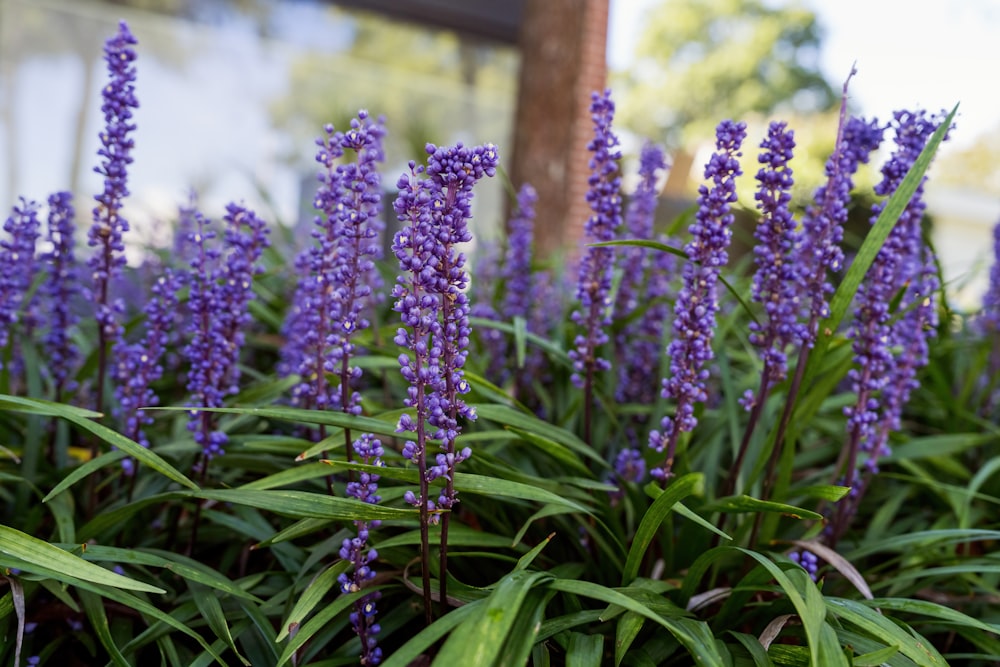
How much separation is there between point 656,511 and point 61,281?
1.64 m

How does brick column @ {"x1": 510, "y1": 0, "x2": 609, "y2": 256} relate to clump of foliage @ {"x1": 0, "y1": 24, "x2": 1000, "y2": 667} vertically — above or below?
above

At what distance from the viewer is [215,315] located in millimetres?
1846

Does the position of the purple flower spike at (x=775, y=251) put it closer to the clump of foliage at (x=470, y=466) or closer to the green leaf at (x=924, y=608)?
the clump of foliage at (x=470, y=466)

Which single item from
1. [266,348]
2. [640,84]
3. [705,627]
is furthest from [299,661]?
[640,84]

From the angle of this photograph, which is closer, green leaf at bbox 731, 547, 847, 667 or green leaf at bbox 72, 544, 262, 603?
green leaf at bbox 731, 547, 847, 667

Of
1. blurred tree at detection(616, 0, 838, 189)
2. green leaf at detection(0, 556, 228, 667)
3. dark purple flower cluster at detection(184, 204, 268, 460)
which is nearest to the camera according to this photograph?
green leaf at detection(0, 556, 228, 667)

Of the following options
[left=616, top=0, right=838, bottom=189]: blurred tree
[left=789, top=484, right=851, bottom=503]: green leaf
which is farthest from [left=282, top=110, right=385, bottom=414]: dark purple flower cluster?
[left=616, top=0, right=838, bottom=189]: blurred tree

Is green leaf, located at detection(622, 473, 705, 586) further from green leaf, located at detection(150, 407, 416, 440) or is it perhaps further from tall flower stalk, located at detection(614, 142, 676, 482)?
tall flower stalk, located at detection(614, 142, 676, 482)

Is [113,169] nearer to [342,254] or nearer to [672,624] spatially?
[342,254]

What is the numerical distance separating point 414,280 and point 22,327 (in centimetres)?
180

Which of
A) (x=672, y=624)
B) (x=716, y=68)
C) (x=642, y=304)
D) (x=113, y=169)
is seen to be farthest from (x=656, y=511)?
(x=716, y=68)

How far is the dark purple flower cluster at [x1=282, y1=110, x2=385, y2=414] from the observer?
1.52 m

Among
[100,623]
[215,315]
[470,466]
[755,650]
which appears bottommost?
[100,623]

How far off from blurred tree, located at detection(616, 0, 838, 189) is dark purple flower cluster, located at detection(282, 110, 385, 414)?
48567 mm
